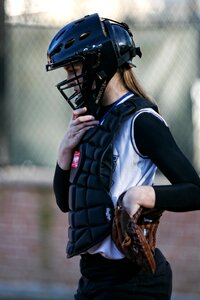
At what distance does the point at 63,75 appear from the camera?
6.95 meters

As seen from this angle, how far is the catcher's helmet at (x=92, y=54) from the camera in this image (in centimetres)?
344

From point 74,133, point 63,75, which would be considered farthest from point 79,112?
point 63,75

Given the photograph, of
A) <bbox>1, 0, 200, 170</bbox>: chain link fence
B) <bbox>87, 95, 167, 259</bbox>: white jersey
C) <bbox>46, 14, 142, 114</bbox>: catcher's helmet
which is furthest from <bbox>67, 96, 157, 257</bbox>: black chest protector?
<bbox>1, 0, 200, 170</bbox>: chain link fence

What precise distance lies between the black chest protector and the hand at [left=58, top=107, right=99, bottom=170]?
38 mm

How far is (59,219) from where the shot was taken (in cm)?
674

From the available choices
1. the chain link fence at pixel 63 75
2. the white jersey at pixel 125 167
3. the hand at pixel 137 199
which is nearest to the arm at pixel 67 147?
the white jersey at pixel 125 167

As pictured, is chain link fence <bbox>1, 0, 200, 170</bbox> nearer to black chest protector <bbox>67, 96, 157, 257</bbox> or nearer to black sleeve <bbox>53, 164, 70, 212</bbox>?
black sleeve <bbox>53, 164, 70, 212</bbox>

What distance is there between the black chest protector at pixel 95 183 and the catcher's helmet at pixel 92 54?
0.13 meters

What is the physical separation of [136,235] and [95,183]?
30 centimetres

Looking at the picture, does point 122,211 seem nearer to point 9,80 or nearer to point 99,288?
point 99,288

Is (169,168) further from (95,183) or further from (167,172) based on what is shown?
(95,183)

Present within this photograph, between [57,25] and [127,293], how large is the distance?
3.89 m

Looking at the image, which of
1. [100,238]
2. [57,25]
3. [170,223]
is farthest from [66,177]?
[57,25]

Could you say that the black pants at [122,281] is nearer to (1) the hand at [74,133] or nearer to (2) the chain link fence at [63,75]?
(1) the hand at [74,133]
